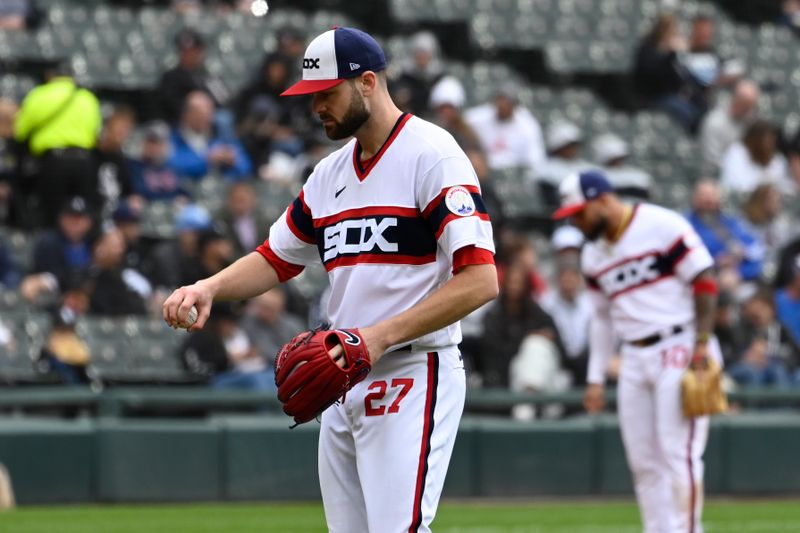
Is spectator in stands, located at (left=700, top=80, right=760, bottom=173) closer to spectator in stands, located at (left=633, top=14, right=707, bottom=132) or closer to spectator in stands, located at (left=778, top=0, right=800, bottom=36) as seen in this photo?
spectator in stands, located at (left=633, top=14, right=707, bottom=132)

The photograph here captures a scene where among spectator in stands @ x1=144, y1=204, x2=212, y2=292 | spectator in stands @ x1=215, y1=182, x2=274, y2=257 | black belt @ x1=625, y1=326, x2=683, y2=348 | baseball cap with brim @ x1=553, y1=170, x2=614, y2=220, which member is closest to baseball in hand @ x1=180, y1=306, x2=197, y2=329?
baseball cap with brim @ x1=553, y1=170, x2=614, y2=220

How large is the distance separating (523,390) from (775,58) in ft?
25.1

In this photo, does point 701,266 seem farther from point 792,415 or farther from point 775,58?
point 775,58

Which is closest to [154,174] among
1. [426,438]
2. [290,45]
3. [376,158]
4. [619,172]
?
[290,45]

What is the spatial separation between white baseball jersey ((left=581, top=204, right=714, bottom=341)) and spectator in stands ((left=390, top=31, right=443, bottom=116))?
569cm

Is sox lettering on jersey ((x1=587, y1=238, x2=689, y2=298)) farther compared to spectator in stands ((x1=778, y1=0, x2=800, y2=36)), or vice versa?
spectator in stands ((x1=778, y1=0, x2=800, y2=36))

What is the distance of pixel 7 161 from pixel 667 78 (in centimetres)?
787

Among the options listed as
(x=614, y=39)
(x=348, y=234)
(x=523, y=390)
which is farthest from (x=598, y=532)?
(x=614, y=39)

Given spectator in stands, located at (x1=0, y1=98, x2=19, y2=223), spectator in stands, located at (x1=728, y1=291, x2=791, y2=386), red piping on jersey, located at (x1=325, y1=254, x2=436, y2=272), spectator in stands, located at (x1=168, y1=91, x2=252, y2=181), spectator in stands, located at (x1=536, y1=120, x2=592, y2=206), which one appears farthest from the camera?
spectator in stands, located at (x1=536, y1=120, x2=592, y2=206)

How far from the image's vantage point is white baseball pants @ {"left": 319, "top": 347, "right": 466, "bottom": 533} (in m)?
4.72

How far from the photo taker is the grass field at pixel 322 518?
10016mm

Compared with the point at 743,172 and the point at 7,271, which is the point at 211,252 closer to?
the point at 7,271

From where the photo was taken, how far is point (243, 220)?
40.5ft

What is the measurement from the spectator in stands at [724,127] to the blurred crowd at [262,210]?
2cm
